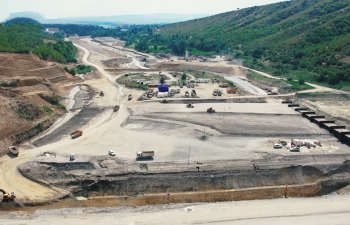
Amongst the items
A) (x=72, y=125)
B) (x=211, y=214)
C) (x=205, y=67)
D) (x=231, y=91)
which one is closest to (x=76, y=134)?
(x=72, y=125)

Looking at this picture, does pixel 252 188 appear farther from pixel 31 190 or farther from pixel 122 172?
pixel 31 190

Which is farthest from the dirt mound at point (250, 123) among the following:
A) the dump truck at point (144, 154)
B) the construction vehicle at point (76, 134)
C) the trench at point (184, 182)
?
the dump truck at point (144, 154)

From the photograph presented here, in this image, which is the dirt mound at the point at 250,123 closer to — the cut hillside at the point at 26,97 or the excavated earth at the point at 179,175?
the excavated earth at the point at 179,175

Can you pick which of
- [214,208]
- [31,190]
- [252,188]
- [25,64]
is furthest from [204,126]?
[25,64]

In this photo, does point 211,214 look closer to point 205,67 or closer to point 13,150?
point 13,150

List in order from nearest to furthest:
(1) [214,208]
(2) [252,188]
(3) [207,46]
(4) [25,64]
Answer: (1) [214,208]
(2) [252,188]
(4) [25,64]
(3) [207,46]

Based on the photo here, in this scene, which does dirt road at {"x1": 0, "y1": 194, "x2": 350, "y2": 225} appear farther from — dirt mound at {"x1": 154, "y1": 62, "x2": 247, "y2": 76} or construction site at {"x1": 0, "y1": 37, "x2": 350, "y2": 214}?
dirt mound at {"x1": 154, "y1": 62, "x2": 247, "y2": 76}
